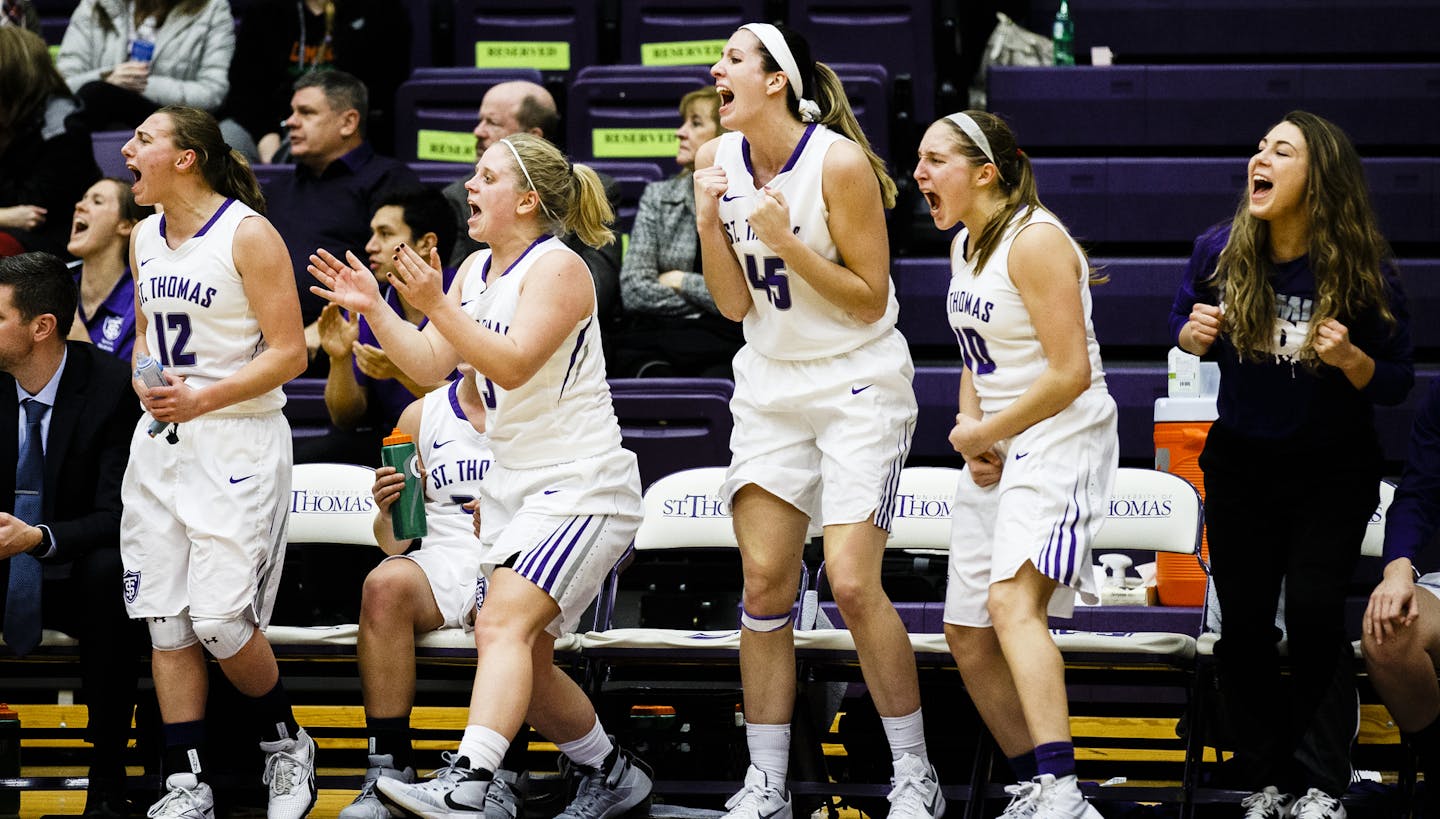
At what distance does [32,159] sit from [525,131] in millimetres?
1903

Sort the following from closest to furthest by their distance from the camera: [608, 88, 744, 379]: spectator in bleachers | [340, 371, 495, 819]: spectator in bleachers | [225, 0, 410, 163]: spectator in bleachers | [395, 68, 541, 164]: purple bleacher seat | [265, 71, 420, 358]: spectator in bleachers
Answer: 1. [340, 371, 495, 819]: spectator in bleachers
2. [608, 88, 744, 379]: spectator in bleachers
3. [265, 71, 420, 358]: spectator in bleachers
4. [395, 68, 541, 164]: purple bleacher seat
5. [225, 0, 410, 163]: spectator in bleachers

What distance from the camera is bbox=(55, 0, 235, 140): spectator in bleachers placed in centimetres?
703

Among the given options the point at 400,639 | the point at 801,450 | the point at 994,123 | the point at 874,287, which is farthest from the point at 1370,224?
the point at 400,639

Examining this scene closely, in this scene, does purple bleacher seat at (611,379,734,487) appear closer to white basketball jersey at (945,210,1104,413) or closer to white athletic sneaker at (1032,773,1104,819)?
white basketball jersey at (945,210,1104,413)

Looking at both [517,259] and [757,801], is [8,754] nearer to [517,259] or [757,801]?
[517,259]

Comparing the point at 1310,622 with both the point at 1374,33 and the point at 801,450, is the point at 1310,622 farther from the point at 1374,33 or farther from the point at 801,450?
the point at 1374,33

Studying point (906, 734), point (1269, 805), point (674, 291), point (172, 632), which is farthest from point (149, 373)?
point (1269, 805)

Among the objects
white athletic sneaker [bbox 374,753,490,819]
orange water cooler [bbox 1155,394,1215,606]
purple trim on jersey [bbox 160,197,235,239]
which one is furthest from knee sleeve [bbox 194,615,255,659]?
orange water cooler [bbox 1155,394,1215,606]

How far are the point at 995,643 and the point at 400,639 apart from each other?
140cm

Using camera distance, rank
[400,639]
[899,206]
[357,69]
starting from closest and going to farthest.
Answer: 1. [400,639]
2. [899,206]
3. [357,69]

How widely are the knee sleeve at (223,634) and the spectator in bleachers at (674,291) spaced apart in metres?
2.21

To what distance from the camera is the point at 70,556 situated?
13.9 feet

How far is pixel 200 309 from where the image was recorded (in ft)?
13.2

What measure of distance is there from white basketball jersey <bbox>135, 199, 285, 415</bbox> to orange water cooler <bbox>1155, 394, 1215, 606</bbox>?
110 inches
